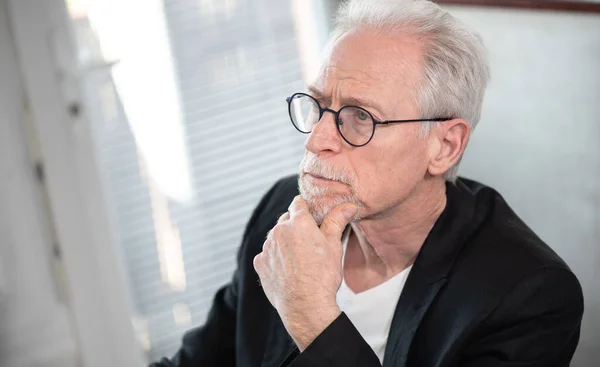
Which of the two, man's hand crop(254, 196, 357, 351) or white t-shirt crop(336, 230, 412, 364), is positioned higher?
man's hand crop(254, 196, 357, 351)

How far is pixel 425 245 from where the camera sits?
1559 mm

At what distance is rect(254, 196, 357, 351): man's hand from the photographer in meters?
1.37

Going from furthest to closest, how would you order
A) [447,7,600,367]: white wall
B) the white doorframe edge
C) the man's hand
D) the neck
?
the white doorframe edge → [447,7,600,367]: white wall → the neck → the man's hand

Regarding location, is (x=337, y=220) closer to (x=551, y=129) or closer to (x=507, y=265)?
(x=507, y=265)

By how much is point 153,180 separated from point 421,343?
1.34 m

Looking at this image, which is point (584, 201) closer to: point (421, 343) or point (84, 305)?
point (421, 343)

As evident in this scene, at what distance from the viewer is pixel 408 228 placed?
1.62 m

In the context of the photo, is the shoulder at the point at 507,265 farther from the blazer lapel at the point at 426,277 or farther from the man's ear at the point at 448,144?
the man's ear at the point at 448,144

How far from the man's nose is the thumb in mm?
123

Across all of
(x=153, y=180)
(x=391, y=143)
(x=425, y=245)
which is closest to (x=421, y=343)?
(x=425, y=245)

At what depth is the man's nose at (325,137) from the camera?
1462 millimetres

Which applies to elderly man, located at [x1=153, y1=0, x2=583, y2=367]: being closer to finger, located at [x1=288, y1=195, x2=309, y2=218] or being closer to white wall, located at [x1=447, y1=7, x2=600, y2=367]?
finger, located at [x1=288, y1=195, x2=309, y2=218]

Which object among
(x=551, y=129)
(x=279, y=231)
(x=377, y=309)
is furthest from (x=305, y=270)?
(x=551, y=129)

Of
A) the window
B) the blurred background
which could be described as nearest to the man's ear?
the blurred background
